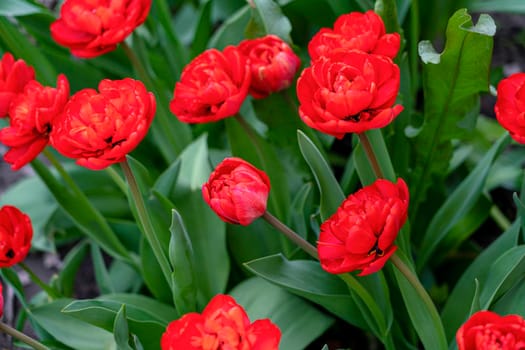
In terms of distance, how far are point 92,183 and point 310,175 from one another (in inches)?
22.5

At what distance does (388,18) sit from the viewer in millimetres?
1153

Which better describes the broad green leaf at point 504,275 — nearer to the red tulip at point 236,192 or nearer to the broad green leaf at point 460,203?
the broad green leaf at point 460,203

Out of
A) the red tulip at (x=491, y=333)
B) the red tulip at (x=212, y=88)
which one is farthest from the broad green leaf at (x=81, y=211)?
the red tulip at (x=491, y=333)

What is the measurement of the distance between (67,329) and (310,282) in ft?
1.36

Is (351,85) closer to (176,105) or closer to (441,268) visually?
(176,105)

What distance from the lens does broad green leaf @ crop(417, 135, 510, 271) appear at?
1.14 metres

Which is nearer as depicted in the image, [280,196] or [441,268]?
[280,196]

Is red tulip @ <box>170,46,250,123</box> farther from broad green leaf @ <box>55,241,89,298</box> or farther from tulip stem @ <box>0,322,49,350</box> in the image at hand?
broad green leaf @ <box>55,241,89,298</box>

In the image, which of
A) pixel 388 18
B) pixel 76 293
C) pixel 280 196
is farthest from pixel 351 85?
pixel 76 293


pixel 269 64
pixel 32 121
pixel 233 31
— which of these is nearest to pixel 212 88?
pixel 269 64

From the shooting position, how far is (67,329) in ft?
3.90

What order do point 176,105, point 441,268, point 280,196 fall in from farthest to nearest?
point 441,268, point 280,196, point 176,105

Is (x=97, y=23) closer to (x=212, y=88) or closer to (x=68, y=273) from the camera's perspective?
(x=212, y=88)

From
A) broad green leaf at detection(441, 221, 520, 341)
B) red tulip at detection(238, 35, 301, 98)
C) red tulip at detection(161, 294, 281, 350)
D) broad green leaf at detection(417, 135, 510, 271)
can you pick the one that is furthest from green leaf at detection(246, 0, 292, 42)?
red tulip at detection(161, 294, 281, 350)
